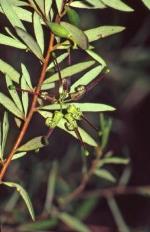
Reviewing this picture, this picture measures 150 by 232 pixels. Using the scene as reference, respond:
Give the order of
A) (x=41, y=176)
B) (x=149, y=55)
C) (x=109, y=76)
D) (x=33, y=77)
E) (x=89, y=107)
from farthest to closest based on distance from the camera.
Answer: (x=33, y=77), (x=109, y=76), (x=149, y=55), (x=41, y=176), (x=89, y=107)

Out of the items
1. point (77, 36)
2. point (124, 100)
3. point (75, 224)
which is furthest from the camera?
point (124, 100)

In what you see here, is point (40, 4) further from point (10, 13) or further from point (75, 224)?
point (75, 224)

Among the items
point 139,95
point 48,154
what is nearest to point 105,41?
point 139,95

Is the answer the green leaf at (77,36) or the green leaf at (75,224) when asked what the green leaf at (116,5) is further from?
the green leaf at (75,224)

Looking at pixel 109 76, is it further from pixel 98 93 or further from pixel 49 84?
pixel 49 84

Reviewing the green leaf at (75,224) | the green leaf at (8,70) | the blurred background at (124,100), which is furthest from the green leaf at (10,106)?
the blurred background at (124,100)

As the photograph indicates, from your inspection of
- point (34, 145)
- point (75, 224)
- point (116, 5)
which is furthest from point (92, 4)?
point (75, 224)

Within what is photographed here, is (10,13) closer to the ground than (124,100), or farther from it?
farther from it
